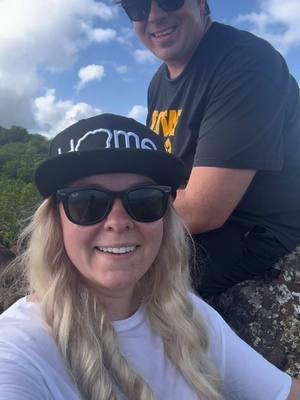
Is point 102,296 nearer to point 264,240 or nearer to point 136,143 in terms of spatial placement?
point 136,143

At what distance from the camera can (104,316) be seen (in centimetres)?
158

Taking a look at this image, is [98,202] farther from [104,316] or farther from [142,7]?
[142,7]

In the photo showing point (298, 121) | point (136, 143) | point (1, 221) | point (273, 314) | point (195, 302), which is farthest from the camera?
point (1, 221)

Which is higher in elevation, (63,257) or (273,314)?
(63,257)

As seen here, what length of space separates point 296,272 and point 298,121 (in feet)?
2.84


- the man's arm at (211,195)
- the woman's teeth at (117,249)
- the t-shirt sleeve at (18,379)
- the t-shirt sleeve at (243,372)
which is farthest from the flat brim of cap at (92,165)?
the man's arm at (211,195)

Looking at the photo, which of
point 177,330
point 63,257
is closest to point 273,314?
point 177,330

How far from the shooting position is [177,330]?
1766mm

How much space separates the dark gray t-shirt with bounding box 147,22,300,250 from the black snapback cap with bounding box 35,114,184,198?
35.6 inches

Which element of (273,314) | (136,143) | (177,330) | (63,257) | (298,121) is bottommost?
(273,314)

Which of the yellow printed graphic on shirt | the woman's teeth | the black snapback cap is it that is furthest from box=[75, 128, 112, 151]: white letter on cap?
the yellow printed graphic on shirt

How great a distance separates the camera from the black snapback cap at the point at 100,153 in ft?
4.96

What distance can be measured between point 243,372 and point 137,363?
1.65 ft

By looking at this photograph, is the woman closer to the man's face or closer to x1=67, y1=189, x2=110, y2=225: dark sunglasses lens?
x1=67, y1=189, x2=110, y2=225: dark sunglasses lens
